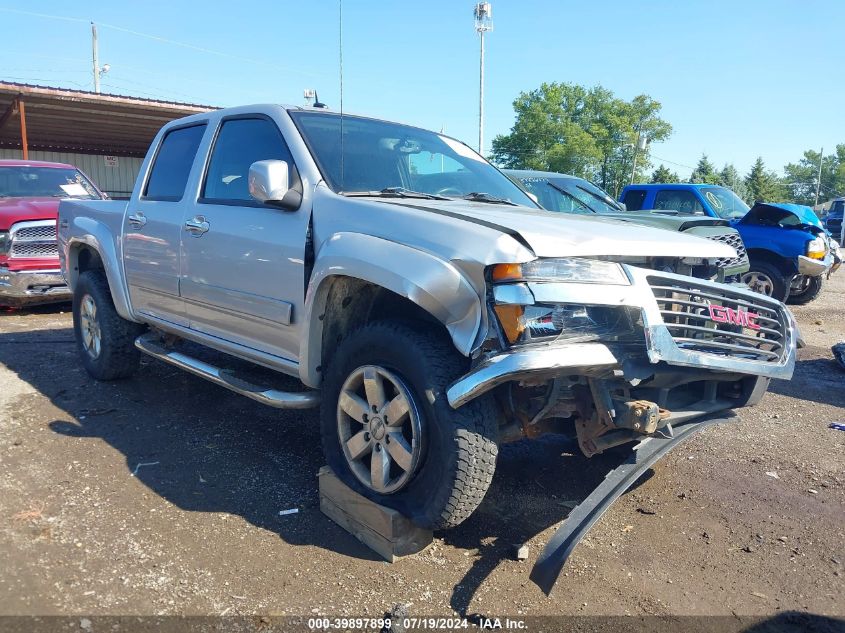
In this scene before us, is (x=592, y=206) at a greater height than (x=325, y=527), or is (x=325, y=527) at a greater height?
(x=592, y=206)

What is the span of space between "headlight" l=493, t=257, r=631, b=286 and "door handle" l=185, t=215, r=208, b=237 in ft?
7.15

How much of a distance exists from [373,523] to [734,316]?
1807 mm

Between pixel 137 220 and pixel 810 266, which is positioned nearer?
pixel 137 220

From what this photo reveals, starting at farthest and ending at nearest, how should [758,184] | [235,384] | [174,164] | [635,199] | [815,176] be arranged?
[815,176] < [758,184] < [635,199] < [174,164] < [235,384]

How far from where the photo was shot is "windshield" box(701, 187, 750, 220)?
35.9 feet

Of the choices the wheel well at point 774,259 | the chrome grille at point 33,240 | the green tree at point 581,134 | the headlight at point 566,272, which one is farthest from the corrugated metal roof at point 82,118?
the green tree at point 581,134

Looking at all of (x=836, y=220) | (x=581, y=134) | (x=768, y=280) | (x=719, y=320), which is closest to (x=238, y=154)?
(x=719, y=320)

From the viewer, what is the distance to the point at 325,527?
127 inches

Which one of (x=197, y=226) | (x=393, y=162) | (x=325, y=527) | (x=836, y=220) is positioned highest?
(x=393, y=162)

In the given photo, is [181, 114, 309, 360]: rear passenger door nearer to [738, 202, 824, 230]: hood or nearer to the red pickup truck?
the red pickup truck

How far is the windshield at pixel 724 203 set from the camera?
11.0 metres

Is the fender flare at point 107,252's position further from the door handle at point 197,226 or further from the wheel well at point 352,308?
the wheel well at point 352,308

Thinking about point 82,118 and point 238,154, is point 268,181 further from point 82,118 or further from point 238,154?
point 82,118

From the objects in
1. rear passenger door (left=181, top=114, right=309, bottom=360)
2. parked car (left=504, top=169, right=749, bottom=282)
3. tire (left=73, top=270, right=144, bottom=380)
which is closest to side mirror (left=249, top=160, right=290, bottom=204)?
rear passenger door (left=181, top=114, right=309, bottom=360)
